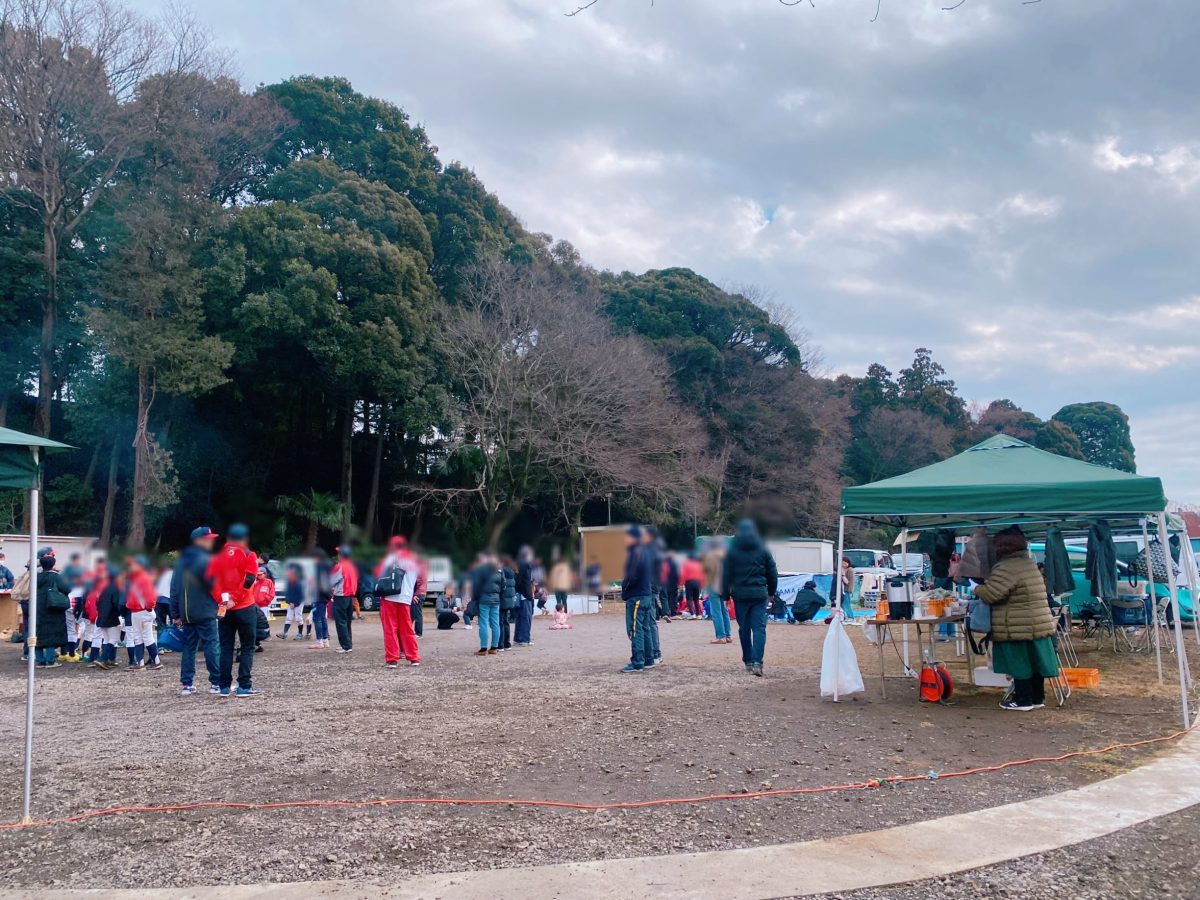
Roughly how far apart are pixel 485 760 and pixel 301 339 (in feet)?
73.7

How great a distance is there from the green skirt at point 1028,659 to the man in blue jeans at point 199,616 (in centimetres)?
768

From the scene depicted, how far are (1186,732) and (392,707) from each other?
6.65 metres

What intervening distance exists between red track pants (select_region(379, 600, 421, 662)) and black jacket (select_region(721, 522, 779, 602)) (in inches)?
170

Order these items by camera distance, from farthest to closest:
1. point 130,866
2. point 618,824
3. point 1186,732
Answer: point 1186,732
point 618,824
point 130,866

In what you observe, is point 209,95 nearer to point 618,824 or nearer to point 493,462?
point 493,462

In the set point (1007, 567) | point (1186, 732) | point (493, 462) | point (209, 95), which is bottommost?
point (1186, 732)

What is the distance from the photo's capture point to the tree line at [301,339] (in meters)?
23.2

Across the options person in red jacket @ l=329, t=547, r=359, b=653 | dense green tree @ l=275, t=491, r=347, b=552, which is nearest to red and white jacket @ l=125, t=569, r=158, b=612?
person in red jacket @ l=329, t=547, r=359, b=653

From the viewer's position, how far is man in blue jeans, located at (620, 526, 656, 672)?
10.5 m

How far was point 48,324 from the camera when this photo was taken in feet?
80.0

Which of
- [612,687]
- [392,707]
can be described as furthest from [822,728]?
[392,707]

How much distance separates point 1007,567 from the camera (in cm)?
776

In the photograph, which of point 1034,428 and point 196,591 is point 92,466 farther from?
point 1034,428

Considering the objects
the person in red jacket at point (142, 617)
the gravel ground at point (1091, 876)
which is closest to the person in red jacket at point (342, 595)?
the person in red jacket at point (142, 617)
